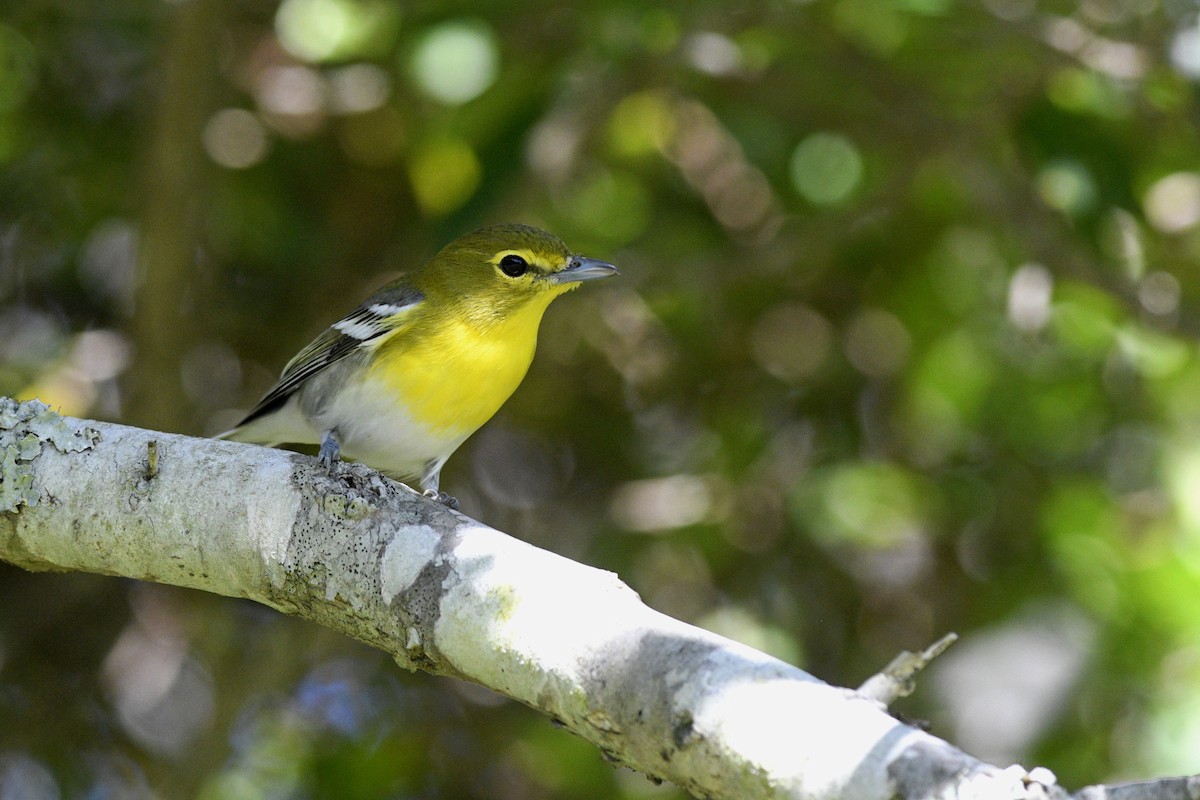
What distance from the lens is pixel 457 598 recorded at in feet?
6.98

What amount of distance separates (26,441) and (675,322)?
124 inches

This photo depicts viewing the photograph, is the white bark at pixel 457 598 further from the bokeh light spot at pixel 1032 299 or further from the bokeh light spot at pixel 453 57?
the bokeh light spot at pixel 1032 299

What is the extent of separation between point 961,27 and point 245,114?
2.96m

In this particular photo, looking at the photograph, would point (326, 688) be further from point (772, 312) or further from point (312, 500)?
point (312, 500)

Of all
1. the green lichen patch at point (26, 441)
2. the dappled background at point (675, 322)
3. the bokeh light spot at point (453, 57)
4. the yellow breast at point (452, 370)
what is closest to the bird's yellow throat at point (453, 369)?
the yellow breast at point (452, 370)

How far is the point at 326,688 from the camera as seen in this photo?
5.04 meters

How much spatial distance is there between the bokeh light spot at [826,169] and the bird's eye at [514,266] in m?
1.39

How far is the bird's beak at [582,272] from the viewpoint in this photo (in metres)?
3.81

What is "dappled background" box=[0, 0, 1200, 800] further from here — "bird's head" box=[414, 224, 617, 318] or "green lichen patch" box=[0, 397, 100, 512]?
"green lichen patch" box=[0, 397, 100, 512]

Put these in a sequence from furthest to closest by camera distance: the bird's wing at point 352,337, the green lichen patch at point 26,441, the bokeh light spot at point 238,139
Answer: the bokeh light spot at point 238,139
the bird's wing at point 352,337
the green lichen patch at point 26,441

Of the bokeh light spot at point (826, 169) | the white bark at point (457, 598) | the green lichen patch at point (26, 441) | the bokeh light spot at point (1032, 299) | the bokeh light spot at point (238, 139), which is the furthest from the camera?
the bokeh light spot at point (238, 139)

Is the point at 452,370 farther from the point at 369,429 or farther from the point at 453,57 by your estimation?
the point at 453,57

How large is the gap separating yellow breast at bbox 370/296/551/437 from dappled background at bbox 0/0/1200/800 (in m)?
0.43

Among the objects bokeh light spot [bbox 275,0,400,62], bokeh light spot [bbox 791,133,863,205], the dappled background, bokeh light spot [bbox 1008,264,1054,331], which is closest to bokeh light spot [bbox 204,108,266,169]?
the dappled background
